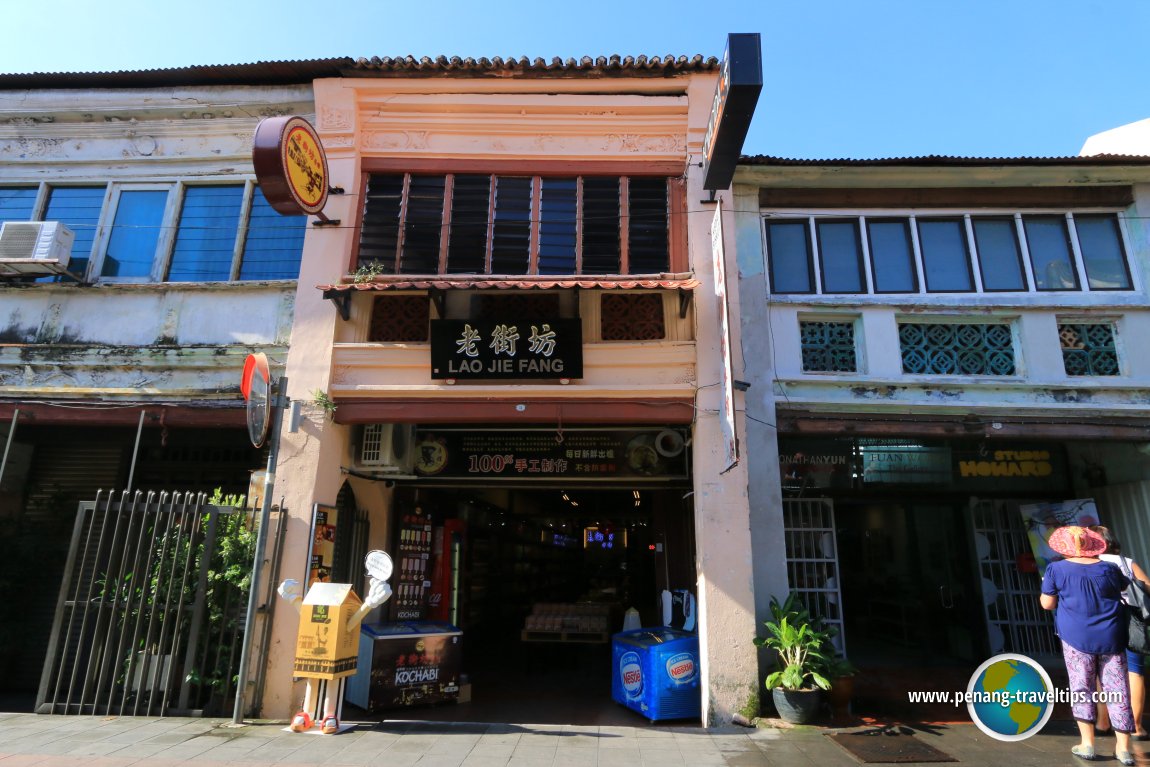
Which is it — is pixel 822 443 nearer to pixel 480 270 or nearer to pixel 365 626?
pixel 480 270

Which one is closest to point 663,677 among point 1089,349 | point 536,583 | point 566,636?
point 566,636

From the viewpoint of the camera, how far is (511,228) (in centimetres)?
865

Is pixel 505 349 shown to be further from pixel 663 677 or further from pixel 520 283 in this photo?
pixel 663 677

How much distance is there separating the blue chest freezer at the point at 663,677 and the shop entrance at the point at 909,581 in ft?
9.66

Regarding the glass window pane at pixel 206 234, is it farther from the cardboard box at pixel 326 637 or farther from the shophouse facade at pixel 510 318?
the cardboard box at pixel 326 637

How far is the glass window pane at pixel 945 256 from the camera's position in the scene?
28.4 ft

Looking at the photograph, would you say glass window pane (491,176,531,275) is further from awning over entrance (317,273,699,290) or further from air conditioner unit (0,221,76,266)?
air conditioner unit (0,221,76,266)

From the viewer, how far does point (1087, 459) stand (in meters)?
8.69

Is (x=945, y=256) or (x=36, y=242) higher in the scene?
(x=945, y=256)

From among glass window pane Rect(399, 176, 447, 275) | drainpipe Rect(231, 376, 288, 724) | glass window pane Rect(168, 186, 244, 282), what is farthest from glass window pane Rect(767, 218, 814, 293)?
glass window pane Rect(168, 186, 244, 282)

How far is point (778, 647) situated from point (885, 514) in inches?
133

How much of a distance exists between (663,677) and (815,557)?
8.96 ft

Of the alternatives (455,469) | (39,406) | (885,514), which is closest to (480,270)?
(455,469)

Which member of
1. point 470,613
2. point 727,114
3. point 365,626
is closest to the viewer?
point 727,114
